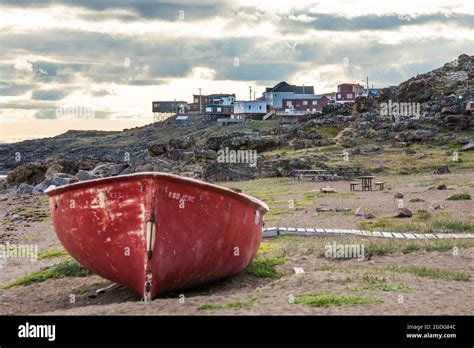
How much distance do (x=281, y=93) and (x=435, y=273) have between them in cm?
13928

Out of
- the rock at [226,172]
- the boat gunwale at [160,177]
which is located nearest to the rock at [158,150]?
the rock at [226,172]

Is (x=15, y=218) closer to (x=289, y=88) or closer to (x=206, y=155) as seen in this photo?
(x=206, y=155)

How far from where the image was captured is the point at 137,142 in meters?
153

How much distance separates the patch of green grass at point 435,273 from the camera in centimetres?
1485

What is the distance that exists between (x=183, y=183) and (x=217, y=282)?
3125mm

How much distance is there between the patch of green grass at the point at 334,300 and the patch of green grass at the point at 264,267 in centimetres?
414

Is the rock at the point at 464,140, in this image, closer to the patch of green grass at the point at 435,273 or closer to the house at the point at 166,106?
the patch of green grass at the point at 435,273

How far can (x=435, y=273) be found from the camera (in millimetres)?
15422

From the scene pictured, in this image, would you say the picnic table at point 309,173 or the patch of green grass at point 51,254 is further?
the picnic table at point 309,173

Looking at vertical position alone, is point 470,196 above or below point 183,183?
below

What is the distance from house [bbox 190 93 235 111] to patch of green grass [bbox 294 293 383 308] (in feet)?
516

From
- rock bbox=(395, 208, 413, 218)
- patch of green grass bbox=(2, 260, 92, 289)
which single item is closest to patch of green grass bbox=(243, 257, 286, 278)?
patch of green grass bbox=(2, 260, 92, 289)
